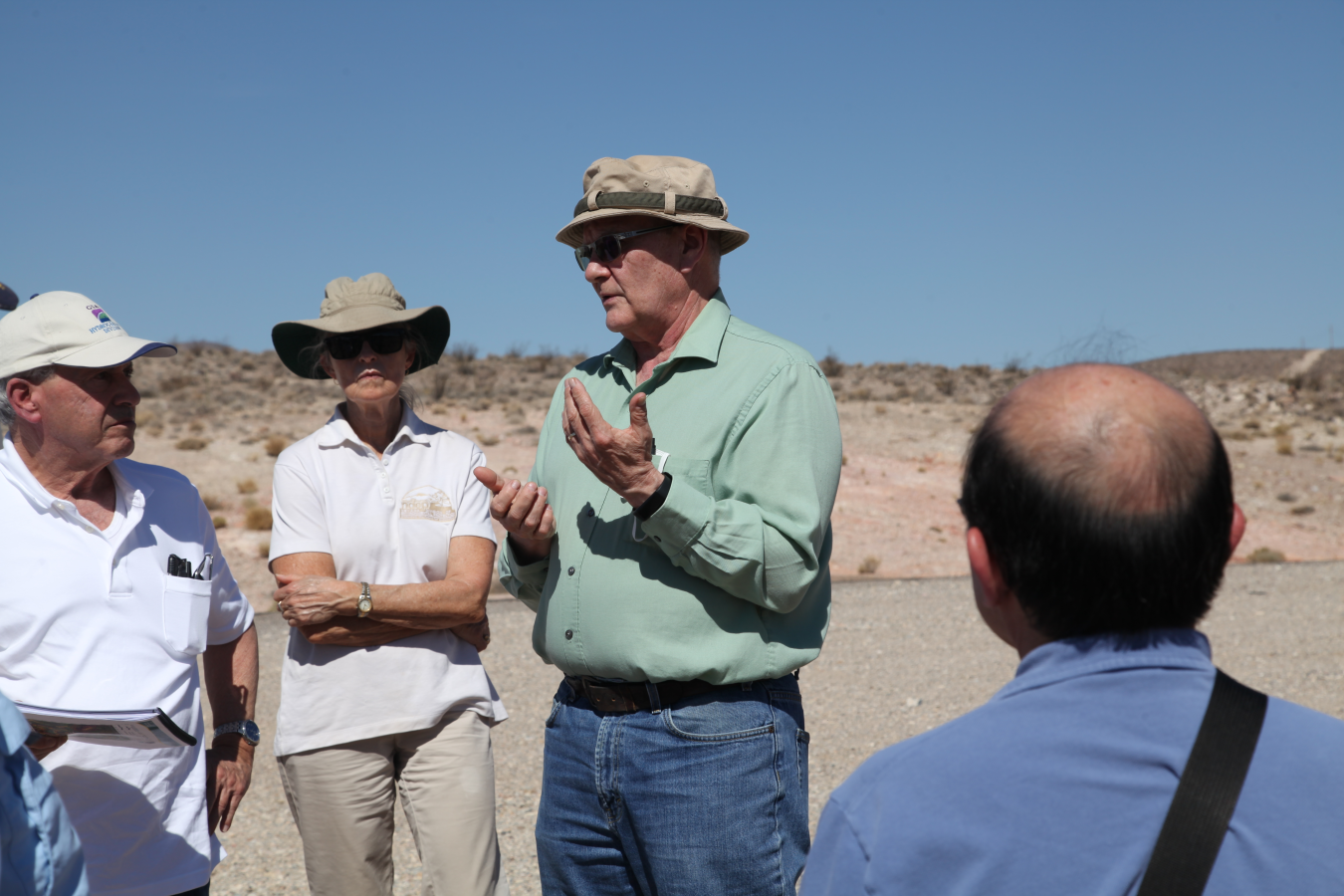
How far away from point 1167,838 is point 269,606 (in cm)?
1347

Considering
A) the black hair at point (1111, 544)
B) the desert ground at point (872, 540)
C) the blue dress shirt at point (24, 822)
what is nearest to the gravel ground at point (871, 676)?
the desert ground at point (872, 540)

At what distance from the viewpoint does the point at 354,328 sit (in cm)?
343

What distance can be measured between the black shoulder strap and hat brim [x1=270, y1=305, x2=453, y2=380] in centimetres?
281

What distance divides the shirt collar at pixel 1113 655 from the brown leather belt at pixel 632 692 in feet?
4.36

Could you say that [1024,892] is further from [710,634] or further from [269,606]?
[269,606]

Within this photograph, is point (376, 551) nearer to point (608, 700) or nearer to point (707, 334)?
point (608, 700)

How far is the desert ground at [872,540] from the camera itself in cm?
706

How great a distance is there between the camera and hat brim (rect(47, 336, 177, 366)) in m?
2.64

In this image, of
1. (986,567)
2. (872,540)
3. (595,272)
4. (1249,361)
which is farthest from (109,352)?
(1249,361)

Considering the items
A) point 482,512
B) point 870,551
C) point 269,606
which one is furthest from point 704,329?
point 870,551

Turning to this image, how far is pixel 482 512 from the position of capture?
3.49 metres

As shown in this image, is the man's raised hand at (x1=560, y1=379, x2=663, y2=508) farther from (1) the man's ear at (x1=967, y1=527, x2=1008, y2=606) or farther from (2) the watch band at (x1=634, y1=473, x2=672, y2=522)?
(1) the man's ear at (x1=967, y1=527, x2=1008, y2=606)

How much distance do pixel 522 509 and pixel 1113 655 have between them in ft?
5.78

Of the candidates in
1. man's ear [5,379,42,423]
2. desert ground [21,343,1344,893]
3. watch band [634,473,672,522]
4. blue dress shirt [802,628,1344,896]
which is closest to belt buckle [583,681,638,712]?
watch band [634,473,672,522]
